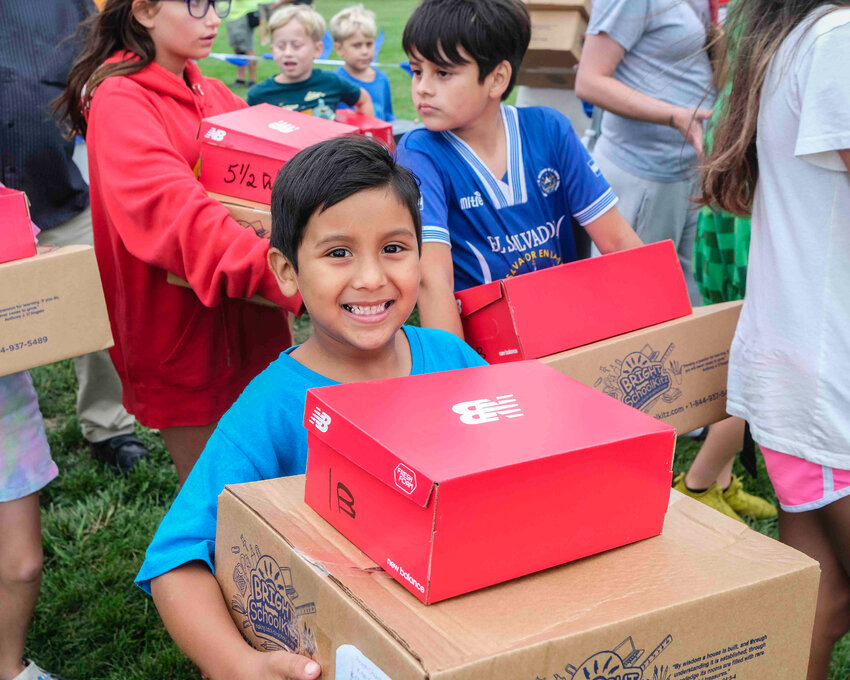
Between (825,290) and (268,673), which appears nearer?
(268,673)

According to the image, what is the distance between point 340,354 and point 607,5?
2.03m

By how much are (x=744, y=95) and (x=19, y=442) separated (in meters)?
1.88

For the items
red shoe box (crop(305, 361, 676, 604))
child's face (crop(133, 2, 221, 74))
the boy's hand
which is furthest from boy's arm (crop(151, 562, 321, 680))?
child's face (crop(133, 2, 221, 74))

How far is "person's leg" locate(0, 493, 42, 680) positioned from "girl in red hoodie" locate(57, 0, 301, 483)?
377mm

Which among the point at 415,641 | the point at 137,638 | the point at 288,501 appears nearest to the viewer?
the point at 415,641

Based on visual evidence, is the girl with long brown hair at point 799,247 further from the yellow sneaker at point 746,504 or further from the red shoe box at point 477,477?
the yellow sneaker at point 746,504

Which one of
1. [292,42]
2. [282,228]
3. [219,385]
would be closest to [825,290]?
[282,228]

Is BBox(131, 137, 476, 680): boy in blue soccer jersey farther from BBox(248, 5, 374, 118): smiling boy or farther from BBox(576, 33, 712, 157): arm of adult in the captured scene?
BBox(248, 5, 374, 118): smiling boy

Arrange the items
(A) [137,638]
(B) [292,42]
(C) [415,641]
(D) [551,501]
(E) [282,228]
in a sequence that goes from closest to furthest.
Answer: (C) [415,641] < (D) [551,501] < (E) [282,228] < (A) [137,638] < (B) [292,42]

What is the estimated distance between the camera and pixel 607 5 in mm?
3039

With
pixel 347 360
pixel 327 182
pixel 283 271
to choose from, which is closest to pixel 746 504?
pixel 347 360

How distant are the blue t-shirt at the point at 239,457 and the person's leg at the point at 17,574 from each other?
101 cm

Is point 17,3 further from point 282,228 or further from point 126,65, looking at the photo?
point 282,228

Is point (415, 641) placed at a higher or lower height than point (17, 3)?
lower
